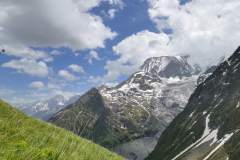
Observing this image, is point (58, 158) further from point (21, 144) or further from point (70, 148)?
point (70, 148)

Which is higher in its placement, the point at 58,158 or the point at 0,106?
the point at 0,106

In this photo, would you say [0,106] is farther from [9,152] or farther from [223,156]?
[223,156]

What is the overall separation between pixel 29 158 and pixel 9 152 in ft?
0.92

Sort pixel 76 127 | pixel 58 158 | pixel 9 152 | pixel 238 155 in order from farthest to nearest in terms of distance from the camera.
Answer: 1. pixel 238 155
2. pixel 76 127
3. pixel 58 158
4. pixel 9 152

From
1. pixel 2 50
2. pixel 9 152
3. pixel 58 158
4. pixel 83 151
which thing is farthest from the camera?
pixel 2 50

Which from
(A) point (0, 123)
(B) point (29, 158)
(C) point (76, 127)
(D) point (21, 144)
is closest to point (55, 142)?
(A) point (0, 123)

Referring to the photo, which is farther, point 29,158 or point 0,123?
point 0,123

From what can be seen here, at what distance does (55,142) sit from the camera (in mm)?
8156

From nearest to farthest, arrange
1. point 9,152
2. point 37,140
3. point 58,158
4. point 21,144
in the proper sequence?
point 9,152
point 58,158
point 21,144
point 37,140

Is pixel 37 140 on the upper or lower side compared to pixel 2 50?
lower

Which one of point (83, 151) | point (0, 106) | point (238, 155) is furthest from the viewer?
point (238, 155)

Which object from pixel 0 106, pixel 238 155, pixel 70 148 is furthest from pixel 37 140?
pixel 238 155

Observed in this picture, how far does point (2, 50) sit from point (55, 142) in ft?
14.7

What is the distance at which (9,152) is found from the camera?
4945mm
